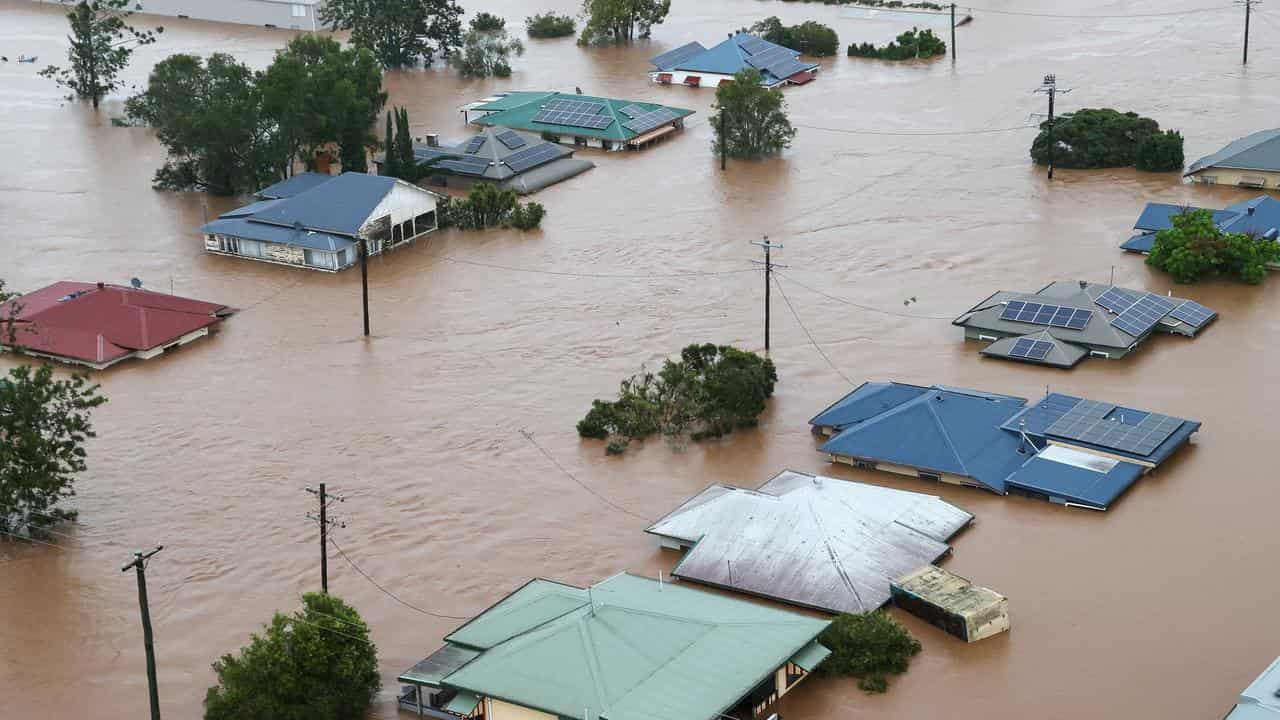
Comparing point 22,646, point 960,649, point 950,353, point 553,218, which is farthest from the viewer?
point 553,218

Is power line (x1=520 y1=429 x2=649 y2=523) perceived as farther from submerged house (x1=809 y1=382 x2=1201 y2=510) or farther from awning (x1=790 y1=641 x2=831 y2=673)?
awning (x1=790 y1=641 x2=831 y2=673)

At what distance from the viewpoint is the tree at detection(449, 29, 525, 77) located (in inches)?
3472

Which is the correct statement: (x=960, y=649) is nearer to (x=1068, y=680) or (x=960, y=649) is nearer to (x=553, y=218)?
(x=1068, y=680)

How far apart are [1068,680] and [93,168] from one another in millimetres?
56271

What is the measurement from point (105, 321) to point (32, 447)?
13838mm

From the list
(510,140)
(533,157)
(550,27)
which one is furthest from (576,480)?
(550,27)

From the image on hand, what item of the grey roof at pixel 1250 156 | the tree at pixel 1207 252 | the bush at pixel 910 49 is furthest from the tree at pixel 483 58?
the tree at pixel 1207 252

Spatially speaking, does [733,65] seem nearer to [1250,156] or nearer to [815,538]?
[1250,156]

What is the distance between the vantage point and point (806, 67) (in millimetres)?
85938

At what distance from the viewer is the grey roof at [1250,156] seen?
6191 cm

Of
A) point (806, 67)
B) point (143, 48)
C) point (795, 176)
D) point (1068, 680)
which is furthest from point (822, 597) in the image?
point (143, 48)

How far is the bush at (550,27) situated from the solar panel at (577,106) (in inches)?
996

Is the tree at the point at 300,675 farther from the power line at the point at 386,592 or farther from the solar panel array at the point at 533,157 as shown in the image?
the solar panel array at the point at 533,157

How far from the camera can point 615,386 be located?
4609 cm
